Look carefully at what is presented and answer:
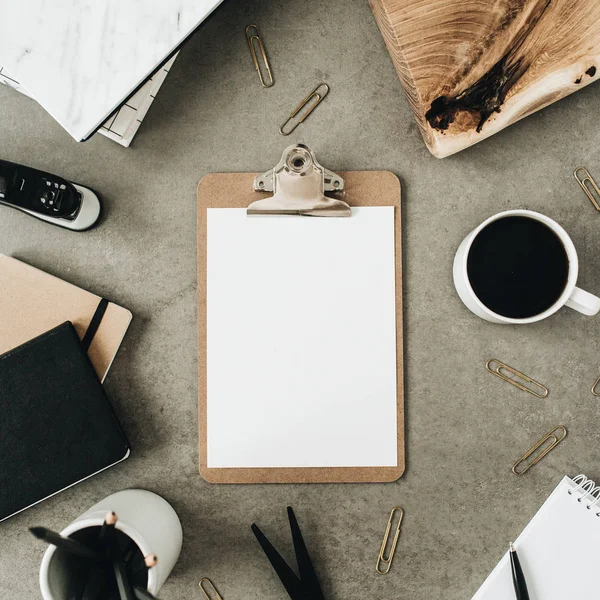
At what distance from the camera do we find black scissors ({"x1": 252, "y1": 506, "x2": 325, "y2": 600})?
0.69 metres

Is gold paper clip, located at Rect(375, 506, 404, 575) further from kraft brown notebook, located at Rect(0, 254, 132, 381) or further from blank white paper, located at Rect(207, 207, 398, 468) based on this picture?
kraft brown notebook, located at Rect(0, 254, 132, 381)

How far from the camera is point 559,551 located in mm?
703

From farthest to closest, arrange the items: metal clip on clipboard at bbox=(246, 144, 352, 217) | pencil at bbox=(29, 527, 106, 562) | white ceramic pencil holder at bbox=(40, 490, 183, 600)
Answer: metal clip on clipboard at bbox=(246, 144, 352, 217) < white ceramic pencil holder at bbox=(40, 490, 183, 600) < pencil at bbox=(29, 527, 106, 562)

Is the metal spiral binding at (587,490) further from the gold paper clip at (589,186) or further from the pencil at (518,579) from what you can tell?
the gold paper clip at (589,186)

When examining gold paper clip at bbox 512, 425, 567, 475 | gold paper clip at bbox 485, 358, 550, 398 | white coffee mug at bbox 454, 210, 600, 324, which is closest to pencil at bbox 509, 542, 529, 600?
gold paper clip at bbox 512, 425, 567, 475

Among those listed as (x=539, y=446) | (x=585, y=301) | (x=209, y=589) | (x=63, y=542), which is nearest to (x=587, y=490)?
(x=539, y=446)

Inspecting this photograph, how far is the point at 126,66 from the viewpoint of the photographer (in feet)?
2.01

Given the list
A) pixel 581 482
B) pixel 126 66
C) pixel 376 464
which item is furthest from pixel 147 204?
pixel 581 482

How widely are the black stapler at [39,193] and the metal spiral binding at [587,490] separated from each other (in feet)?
2.55

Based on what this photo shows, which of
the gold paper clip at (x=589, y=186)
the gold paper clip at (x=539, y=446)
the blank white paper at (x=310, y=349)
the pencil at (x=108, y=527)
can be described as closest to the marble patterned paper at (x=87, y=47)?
the blank white paper at (x=310, y=349)

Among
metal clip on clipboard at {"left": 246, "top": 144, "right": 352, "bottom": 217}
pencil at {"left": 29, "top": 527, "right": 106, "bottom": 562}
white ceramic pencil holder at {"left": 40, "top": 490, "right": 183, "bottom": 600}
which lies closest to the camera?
pencil at {"left": 29, "top": 527, "right": 106, "bottom": 562}

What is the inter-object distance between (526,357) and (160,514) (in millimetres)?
544

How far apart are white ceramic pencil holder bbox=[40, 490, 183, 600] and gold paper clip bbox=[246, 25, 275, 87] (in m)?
0.59

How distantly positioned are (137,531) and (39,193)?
0.44 meters
